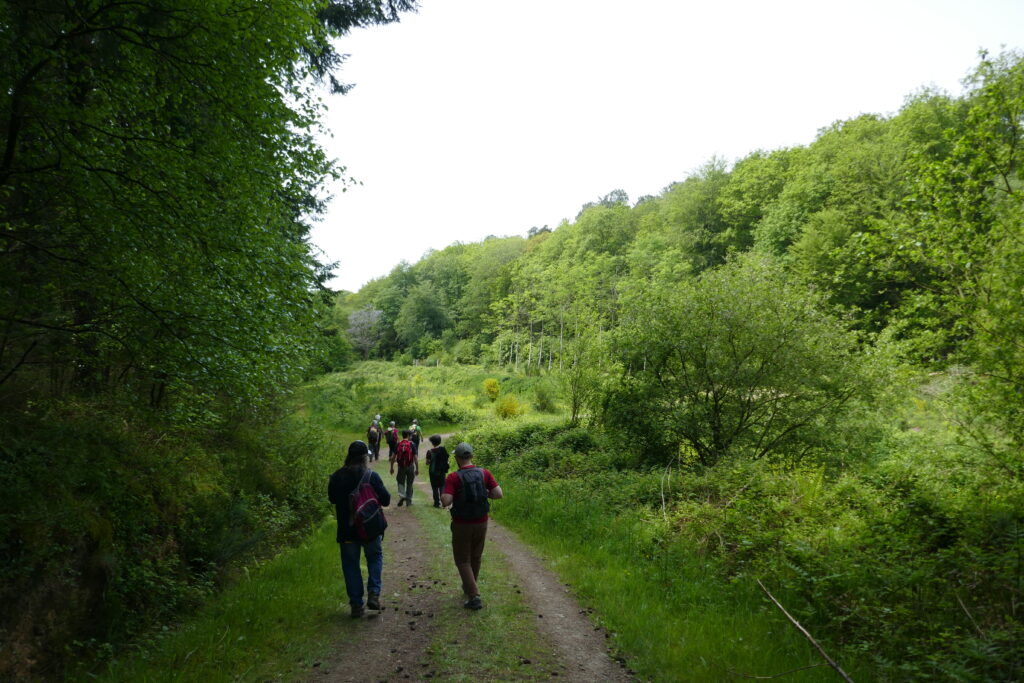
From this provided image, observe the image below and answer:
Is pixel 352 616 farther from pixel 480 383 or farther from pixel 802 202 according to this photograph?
pixel 802 202

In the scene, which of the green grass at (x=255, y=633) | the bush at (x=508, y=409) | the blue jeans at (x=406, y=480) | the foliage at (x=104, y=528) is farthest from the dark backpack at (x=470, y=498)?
the bush at (x=508, y=409)

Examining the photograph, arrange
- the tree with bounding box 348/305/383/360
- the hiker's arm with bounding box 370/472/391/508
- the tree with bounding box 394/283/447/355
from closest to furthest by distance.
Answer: the hiker's arm with bounding box 370/472/391/508 < the tree with bounding box 394/283/447/355 < the tree with bounding box 348/305/383/360

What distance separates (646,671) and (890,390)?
11394mm

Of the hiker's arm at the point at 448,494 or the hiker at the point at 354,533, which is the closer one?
the hiker at the point at 354,533

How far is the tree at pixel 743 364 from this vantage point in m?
12.3

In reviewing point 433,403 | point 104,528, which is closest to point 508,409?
point 433,403

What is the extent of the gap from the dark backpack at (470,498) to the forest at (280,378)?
232 cm

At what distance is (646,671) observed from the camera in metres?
4.93

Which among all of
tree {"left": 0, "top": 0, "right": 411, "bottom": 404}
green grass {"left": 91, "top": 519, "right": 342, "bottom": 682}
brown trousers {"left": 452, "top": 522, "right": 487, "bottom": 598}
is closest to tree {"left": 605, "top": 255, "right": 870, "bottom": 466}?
brown trousers {"left": 452, "top": 522, "right": 487, "bottom": 598}

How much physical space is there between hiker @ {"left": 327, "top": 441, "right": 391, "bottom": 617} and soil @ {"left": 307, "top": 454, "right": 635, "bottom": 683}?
26cm

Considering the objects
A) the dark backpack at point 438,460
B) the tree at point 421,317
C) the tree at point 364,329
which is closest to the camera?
the dark backpack at point 438,460

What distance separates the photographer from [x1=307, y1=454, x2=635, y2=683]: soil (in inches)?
185

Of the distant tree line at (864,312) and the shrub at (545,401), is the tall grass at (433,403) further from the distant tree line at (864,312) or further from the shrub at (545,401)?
the distant tree line at (864,312)

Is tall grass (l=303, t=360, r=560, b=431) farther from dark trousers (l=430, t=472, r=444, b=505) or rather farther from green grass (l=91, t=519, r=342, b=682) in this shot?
green grass (l=91, t=519, r=342, b=682)
